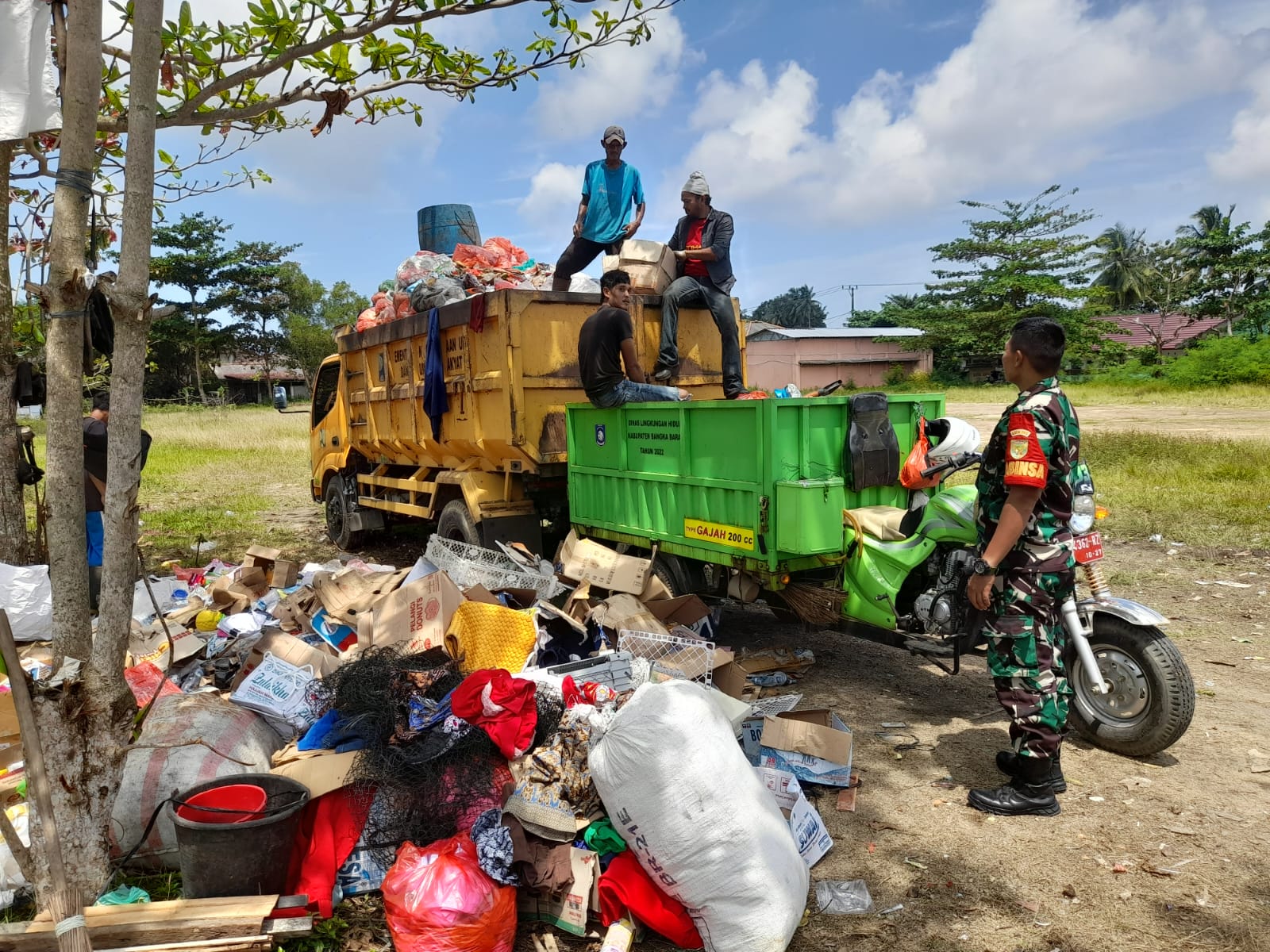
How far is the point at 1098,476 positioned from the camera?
445 inches

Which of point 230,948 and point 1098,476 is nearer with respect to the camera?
point 230,948

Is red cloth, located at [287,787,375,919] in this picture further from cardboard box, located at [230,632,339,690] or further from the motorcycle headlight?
the motorcycle headlight

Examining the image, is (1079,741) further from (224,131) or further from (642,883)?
(224,131)

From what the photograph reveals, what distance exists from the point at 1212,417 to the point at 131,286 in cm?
2193

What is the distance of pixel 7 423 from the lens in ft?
17.8

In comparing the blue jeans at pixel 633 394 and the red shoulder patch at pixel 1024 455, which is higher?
the blue jeans at pixel 633 394

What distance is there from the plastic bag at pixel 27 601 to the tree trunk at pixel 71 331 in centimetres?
242

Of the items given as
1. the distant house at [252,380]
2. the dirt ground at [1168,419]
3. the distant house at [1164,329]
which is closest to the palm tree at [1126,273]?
the distant house at [1164,329]

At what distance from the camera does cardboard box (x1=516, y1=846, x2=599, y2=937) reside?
271 cm

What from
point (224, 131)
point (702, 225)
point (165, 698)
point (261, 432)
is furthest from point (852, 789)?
point (261, 432)

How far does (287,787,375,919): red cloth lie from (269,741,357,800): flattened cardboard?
0.03 metres

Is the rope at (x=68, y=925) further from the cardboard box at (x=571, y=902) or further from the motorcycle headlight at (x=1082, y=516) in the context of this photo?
the motorcycle headlight at (x=1082, y=516)

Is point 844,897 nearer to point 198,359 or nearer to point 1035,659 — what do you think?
point 1035,659

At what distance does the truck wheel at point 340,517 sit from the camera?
8.91 m
